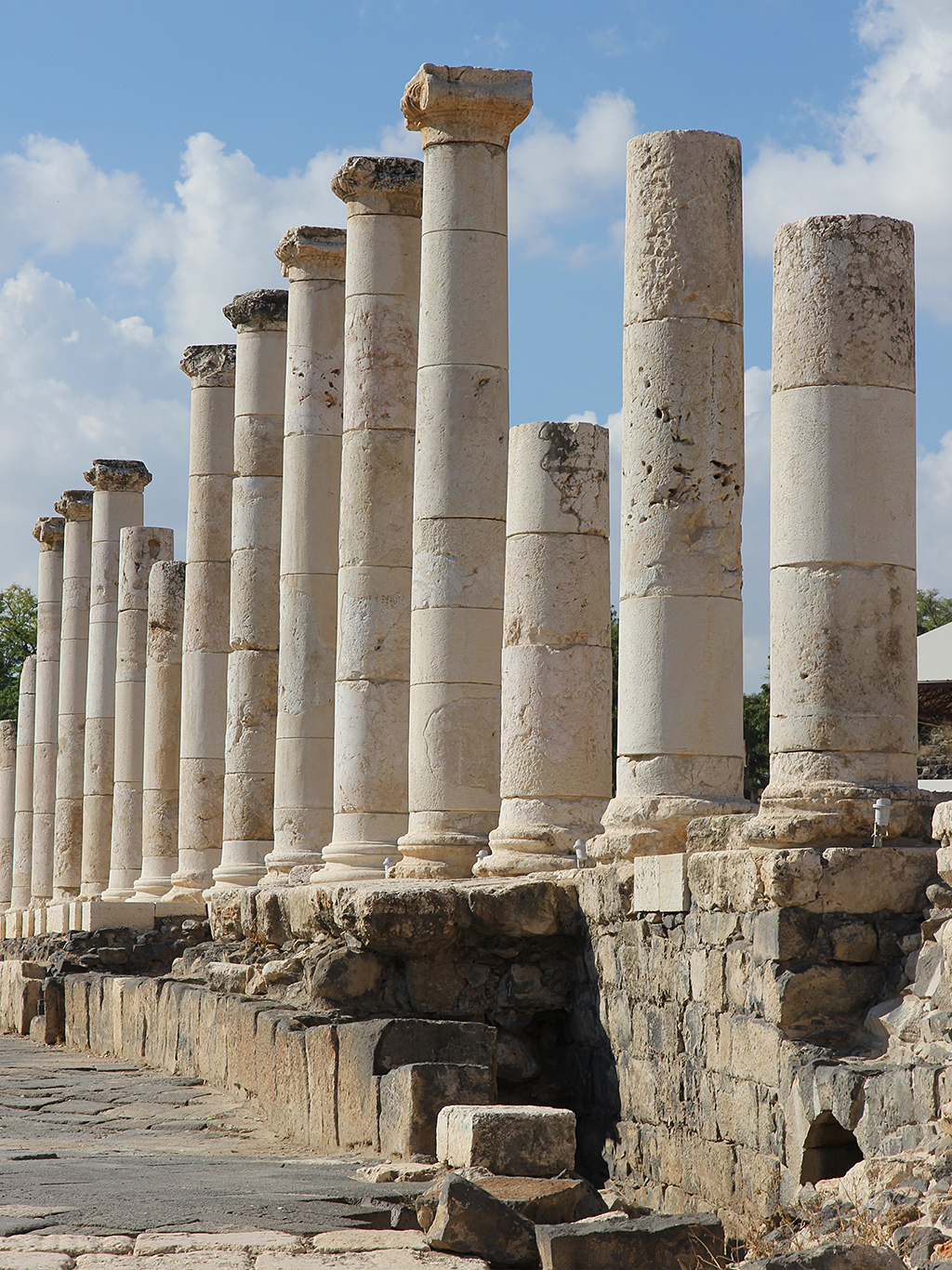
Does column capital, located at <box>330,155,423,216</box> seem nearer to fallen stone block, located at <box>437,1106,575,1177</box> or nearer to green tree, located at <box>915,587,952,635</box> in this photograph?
fallen stone block, located at <box>437,1106,575,1177</box>

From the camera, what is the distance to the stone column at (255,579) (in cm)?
2477

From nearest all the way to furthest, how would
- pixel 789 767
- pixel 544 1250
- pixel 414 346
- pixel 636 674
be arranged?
pixel 544 1250, pixel 789 767, pixel 636 674, pixel 414 346

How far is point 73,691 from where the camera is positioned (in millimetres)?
37938

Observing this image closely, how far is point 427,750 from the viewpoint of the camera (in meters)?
17.4

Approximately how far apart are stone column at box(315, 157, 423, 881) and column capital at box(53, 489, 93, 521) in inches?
772

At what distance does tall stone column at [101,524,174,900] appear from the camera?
3316cm

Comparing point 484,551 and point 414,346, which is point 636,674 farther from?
point 414,346

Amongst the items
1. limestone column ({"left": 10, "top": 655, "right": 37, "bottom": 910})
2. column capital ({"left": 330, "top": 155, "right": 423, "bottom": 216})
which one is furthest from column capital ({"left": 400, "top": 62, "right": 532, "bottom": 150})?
limestone column ({"left": 10, "top": 655, "right": 37, "bottom": 910})

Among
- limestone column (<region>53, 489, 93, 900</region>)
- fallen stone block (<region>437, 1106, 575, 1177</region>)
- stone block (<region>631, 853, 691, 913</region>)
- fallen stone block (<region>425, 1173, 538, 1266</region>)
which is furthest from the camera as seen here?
limestone column (<region>53, 489, 93, 900</region>)

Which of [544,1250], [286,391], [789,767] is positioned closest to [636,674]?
[789,767]

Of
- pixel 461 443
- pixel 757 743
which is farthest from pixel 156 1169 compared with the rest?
pixel 757 743

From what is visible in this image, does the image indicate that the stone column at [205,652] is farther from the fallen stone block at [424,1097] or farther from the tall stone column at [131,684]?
the fallen stone block at [424,1097]

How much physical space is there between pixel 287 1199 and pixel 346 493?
11.4m

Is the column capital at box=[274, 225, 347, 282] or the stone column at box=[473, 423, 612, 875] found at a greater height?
the column capital at box=[274, 225, 347, 282]
